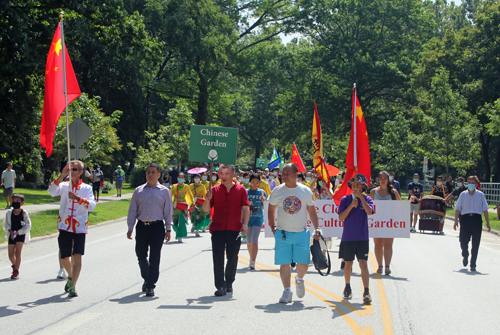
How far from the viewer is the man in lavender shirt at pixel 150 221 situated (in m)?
8.36

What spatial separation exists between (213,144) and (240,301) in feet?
9.05

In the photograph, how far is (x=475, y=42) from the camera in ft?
147

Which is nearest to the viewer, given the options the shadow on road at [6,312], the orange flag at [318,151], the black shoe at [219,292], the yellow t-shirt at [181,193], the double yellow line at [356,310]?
the double yellow line at [356,310]

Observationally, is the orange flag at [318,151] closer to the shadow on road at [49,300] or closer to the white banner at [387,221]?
the white banner at [387,221]

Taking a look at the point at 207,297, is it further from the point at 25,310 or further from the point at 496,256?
the point at 496,256

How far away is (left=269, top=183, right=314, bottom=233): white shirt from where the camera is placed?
7844 millimetres

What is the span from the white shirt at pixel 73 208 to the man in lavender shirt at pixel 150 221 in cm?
61

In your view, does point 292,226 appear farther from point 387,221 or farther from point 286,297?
point 387,221

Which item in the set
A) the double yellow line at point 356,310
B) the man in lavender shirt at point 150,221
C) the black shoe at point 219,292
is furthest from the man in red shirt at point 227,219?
the double yellow line at point 356,310

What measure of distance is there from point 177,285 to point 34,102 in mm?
17397

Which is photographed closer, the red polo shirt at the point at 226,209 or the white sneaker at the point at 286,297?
the white sneaker at the point at 286,297

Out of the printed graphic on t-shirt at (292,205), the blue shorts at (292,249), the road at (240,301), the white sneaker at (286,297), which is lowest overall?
the road at (240,301)

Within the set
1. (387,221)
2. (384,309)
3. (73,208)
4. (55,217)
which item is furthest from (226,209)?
(55,217)

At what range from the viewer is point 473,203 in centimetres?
1197
